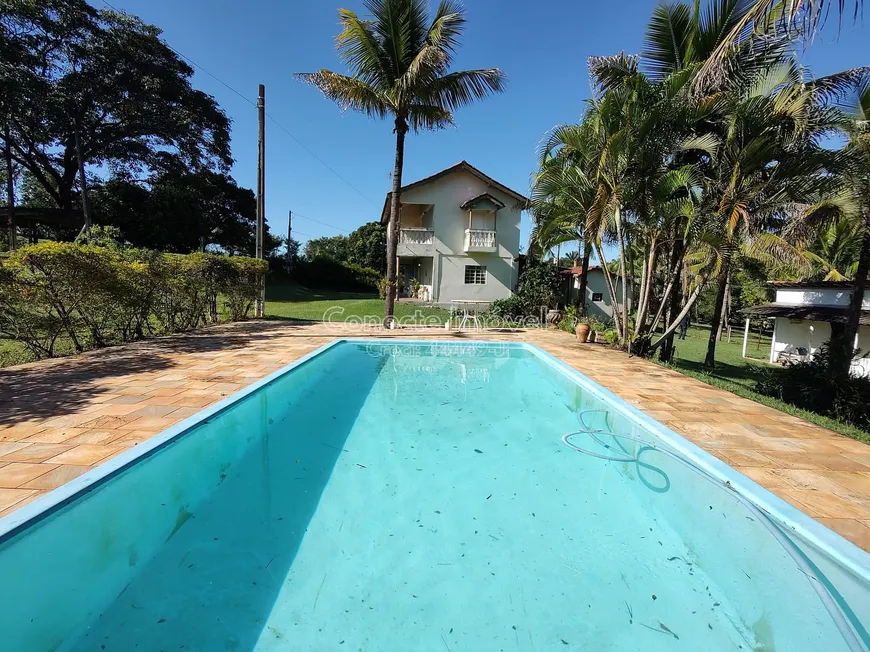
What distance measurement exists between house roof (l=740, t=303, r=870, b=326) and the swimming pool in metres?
12.9

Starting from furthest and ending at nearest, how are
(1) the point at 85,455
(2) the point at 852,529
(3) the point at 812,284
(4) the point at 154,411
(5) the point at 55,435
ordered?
(3) the point at 812,284
(4) the point at 154,411
(5) the point at 55,435
(1) the point at 85,455
(2) the point at 852,529

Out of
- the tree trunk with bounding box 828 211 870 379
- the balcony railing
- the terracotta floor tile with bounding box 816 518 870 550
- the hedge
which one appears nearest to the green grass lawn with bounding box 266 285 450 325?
the balcony railing

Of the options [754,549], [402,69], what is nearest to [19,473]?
[754,549]

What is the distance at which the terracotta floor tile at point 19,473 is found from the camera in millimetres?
2965

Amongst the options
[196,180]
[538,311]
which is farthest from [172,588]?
[196,180]

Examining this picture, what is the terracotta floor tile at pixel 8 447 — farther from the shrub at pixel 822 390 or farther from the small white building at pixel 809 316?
the small white building at pixel 809 316

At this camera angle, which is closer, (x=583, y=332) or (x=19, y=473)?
(x=19, y=473)

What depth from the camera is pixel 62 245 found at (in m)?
6.68

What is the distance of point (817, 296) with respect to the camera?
1506 centimetres

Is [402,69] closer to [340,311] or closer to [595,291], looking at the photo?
[340,311]

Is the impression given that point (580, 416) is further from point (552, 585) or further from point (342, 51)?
point (342, 51)

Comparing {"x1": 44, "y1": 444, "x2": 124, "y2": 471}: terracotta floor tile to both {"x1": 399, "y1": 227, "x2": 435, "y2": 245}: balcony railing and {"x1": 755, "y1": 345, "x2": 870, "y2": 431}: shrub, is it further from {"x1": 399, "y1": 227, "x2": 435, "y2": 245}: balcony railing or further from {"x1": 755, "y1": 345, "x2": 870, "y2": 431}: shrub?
{"x1": 399, "y1": 227, "x2": 435, "y2": 245}: balcony railing

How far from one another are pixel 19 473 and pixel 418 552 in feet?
10.5

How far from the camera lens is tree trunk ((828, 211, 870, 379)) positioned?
7410mm
